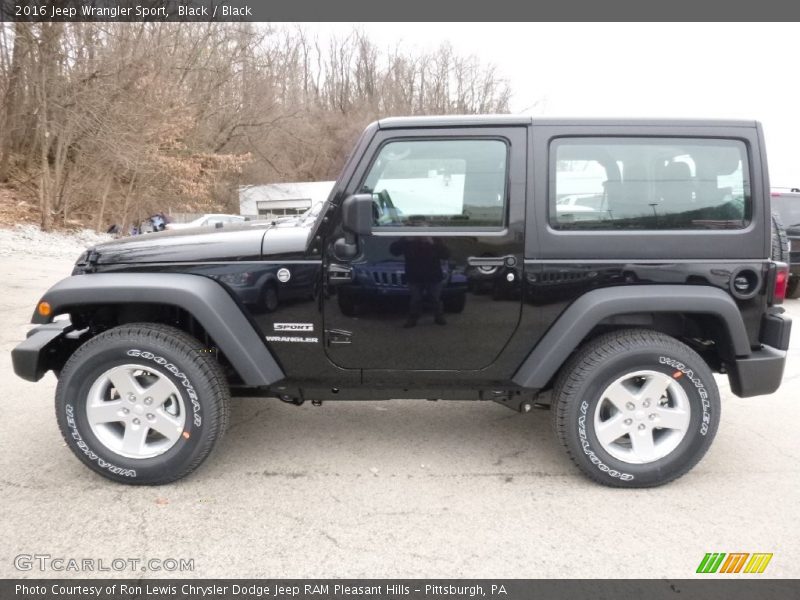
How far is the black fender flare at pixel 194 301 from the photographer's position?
266cm

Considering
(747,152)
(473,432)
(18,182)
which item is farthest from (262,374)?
(18,182)

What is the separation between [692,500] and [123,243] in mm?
3414

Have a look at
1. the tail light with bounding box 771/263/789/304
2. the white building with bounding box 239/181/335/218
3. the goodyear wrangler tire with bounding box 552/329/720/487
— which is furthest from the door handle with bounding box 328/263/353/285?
the white building with bounding box 239/181/335/218

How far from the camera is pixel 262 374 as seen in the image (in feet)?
9.05

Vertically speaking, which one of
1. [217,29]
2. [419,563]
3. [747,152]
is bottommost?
[419,563]

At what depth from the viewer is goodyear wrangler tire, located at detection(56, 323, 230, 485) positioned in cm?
273

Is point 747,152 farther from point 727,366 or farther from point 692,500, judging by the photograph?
point 692,500

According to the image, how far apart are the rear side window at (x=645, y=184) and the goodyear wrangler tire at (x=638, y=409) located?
0.64 metres

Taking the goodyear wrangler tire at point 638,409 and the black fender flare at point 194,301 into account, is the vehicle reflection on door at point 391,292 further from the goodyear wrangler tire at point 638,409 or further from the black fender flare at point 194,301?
the goodyear wrangler tire at point 638,409

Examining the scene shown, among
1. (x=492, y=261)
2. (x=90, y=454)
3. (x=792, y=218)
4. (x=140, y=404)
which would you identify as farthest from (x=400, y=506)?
(x=792, y=218)

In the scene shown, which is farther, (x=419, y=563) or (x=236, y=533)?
(x=236, y=533)

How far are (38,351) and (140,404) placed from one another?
2.00 ft

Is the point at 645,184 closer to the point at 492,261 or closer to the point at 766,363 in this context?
the point at 492,261

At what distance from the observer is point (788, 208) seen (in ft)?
26.8
